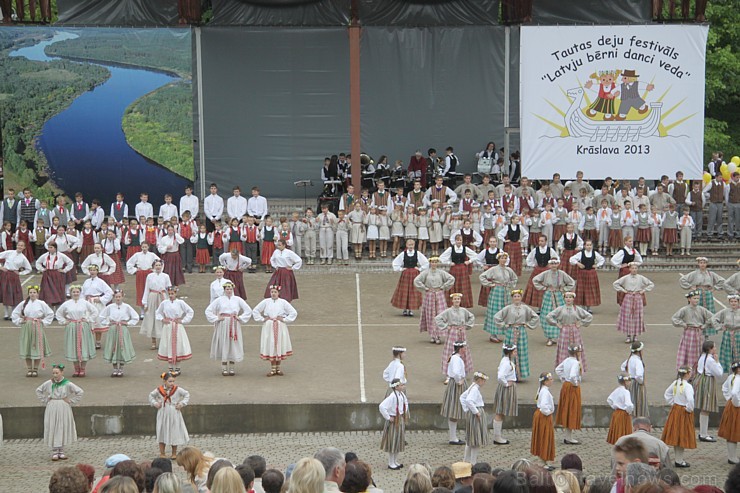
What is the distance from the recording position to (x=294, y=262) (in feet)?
63.6

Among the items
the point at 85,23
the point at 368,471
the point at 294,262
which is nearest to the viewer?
the point at 368,471

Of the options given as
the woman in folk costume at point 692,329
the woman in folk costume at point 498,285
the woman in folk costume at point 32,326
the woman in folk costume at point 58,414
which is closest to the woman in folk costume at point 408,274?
the woman in folk costume at point 498,285

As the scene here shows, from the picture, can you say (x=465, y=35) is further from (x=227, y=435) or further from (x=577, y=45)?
(x=227, y=435)

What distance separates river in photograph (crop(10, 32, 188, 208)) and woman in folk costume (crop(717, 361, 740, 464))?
1596 cm

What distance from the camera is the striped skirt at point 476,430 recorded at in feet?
42.8

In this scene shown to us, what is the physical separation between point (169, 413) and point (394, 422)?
2670 millimetres

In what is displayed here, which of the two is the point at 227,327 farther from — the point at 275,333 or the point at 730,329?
the point at 730,329

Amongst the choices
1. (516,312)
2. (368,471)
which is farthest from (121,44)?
(368,471)

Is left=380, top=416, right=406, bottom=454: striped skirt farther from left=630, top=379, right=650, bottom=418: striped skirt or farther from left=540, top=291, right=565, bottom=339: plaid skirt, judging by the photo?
left=540, top=291, right=565, bottom=339: plaid skirt

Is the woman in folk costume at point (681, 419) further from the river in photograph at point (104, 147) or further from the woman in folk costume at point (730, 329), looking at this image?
the river in photograph at point (104, 147)

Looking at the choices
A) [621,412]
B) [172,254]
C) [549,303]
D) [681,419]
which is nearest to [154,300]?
[172,254]

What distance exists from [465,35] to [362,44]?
2.52 m

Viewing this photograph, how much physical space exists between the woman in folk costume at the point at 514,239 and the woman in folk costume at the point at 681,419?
329 inches

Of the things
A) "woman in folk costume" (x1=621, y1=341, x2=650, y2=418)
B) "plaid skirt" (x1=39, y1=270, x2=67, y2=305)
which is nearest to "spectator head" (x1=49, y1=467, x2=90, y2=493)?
"woman in folk costume" (x1=621, y1=341, x2=650, y2=418)
